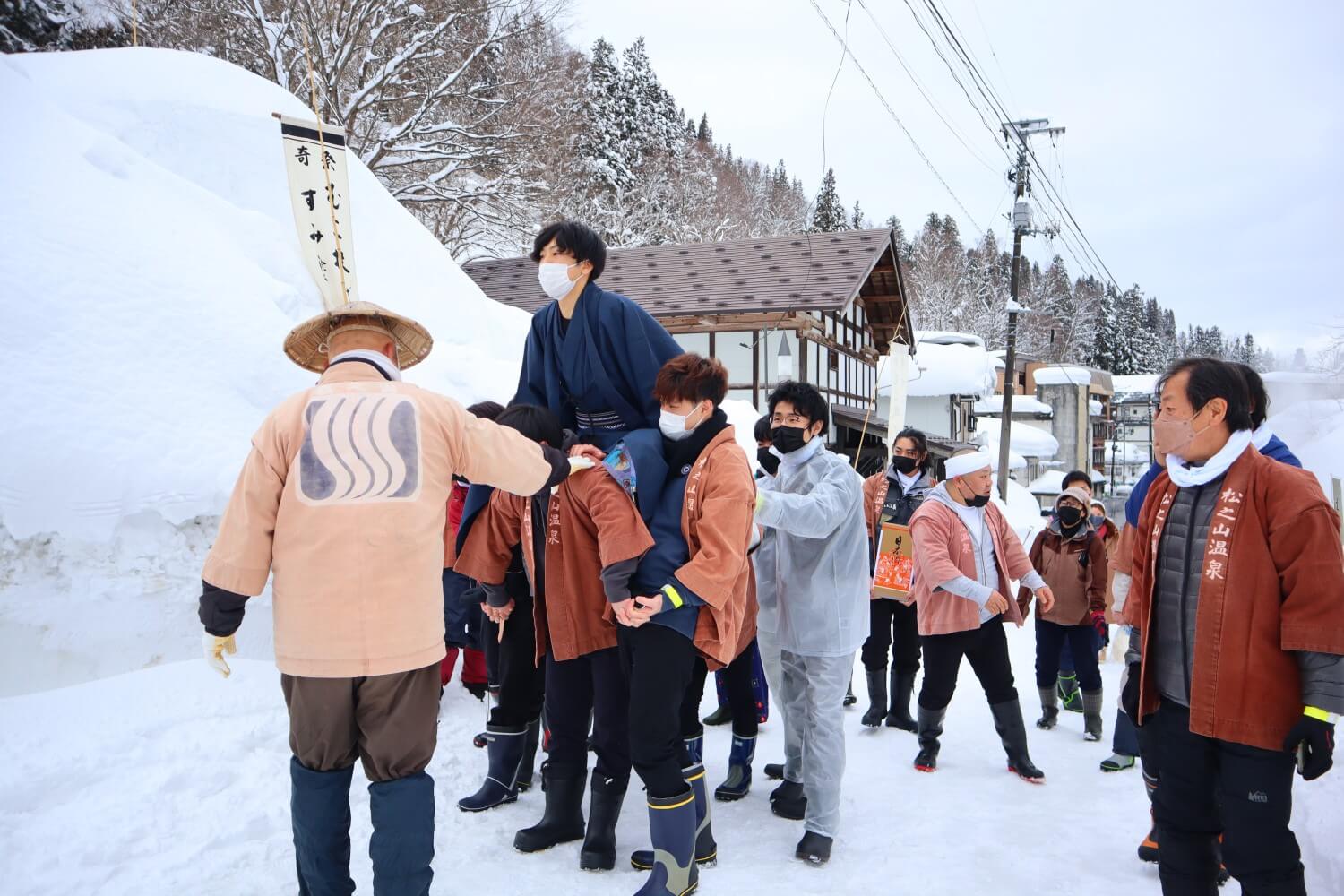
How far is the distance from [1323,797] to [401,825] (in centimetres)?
380

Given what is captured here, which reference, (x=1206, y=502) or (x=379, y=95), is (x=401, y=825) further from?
(x=379, y=95)

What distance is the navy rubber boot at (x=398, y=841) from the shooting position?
2312 mm

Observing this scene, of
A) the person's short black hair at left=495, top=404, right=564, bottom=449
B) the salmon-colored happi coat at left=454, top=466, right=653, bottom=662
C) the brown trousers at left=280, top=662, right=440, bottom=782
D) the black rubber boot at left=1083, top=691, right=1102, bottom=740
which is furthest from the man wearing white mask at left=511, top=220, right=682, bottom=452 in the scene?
the black rubber boot at left=1083, top=691, right=1102, bottom=740

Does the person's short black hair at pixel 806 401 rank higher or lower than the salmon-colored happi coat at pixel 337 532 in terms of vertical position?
higher

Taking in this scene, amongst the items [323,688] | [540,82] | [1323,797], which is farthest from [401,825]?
[540,82]

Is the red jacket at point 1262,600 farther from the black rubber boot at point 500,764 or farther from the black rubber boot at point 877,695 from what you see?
the black rubber boot at point 877,695

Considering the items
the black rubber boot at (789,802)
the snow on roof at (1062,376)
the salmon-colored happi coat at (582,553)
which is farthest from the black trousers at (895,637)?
the snow on roof at (1062,376)

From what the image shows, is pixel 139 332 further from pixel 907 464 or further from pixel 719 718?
pixel 907 464

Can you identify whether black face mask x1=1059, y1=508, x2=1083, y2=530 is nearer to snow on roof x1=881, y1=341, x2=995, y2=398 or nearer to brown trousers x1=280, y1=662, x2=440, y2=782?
brown trousers x1=280, y1=662, x2=440, y2=782

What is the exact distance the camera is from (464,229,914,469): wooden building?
1681 centimetres

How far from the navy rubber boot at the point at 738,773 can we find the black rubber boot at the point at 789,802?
21 centimetres

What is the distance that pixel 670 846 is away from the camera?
277cm

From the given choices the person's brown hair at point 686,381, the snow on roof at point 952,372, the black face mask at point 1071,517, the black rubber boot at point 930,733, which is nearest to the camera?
the person's brown hair at point 686,381

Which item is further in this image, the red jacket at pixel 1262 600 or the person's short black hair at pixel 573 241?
the person's short black hair at pixel 573 241
